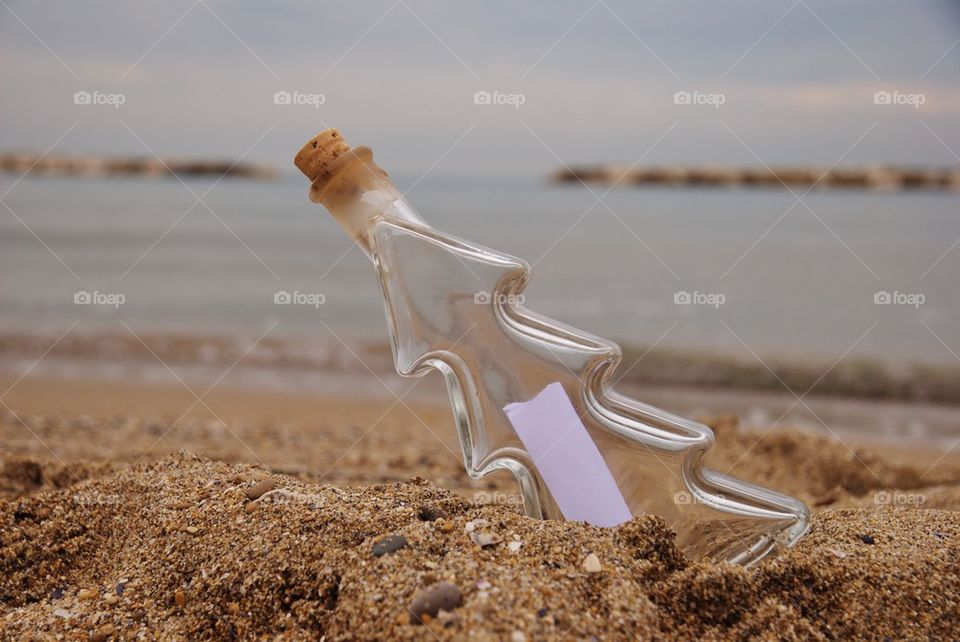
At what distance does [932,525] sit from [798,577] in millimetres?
662

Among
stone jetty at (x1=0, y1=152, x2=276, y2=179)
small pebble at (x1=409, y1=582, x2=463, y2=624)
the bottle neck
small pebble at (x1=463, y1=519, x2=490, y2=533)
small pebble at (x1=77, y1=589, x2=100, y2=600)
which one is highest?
stone jetty at (x1=0, y1=152, x2=276, y2=179)

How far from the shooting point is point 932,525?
2.08m

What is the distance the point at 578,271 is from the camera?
12750 mm

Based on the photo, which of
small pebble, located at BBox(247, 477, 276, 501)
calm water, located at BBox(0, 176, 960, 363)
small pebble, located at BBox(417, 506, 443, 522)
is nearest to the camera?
small pebble, located at BBox(417, 506, 443, 522)

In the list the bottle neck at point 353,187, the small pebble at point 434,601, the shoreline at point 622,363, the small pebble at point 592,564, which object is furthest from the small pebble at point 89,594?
the shoreline at point 622,363

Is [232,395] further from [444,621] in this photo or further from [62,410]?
[444,621]

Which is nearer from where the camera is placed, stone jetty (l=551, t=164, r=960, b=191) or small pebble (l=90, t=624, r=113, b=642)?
small pebble (l=90, t=624, r=113, b=642)

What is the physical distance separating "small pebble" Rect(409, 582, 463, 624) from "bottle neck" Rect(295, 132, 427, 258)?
79 centimetres

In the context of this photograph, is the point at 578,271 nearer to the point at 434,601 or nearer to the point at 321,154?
the point at 321,154

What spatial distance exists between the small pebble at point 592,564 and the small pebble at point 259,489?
0.78 m

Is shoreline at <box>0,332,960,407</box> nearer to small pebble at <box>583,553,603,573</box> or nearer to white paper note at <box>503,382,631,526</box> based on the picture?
white paper note at <box>503,382,631,526</box>

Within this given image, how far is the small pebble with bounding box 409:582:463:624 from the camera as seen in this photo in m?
1.37

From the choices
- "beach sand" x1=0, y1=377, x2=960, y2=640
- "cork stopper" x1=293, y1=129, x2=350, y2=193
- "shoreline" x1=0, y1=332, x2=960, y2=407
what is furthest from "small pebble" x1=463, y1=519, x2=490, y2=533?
"shoreline" x1=0, y1=332, x2=960, y2=407

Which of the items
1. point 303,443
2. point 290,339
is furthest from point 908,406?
point 290,339
